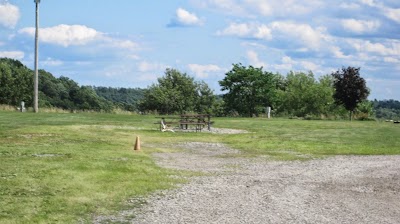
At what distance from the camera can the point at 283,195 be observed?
37.8 ft

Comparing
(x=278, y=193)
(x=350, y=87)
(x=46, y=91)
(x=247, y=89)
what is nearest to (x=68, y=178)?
(x=278, y=193)

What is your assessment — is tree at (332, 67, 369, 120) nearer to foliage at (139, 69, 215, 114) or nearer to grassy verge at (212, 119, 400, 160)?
grassy verge at (212, 119, 400, 160)

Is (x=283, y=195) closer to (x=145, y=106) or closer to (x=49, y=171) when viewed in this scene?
(x=49, y=171)

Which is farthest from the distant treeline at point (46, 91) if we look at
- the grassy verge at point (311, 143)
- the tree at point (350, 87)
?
the grassy verge at point (311, 143)

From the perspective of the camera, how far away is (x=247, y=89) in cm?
6594

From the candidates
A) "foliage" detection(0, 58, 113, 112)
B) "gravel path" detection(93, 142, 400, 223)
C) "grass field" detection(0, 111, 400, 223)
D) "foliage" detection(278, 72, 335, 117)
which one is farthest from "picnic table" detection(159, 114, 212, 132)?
"foliage" detection(0, 58, 113, 112)

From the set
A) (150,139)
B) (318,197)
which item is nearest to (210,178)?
(318,197)

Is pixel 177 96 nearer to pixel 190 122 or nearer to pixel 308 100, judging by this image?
pixel 308 100

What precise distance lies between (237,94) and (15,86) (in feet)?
159

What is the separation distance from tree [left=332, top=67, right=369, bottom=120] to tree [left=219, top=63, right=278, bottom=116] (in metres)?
15.5

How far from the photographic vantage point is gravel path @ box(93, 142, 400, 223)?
9414 millimetres

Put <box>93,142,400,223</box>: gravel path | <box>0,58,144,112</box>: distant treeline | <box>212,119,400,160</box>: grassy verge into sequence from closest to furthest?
<box>93,142,400,223</box>: gravel path, <box>212,119,400,160</box>: grassy verge, <box>0,58,144,112</box>: distant treeline

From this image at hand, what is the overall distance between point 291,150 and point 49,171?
10865 mm

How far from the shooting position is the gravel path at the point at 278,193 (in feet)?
30.9
